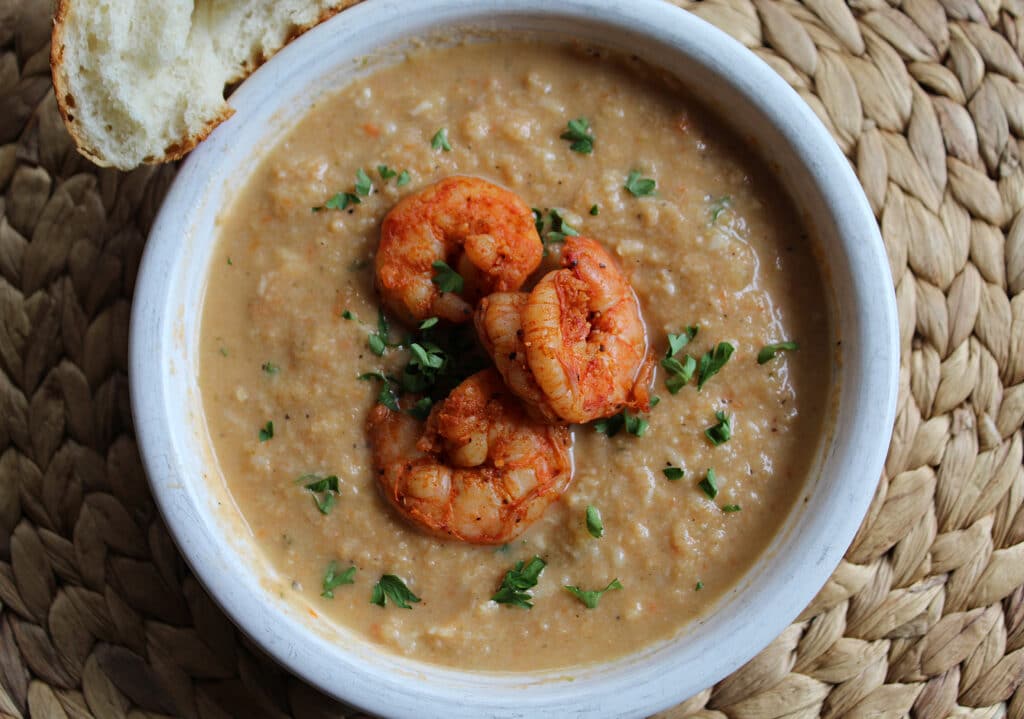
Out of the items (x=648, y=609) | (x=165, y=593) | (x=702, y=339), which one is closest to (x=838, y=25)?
(x=702, y=339)

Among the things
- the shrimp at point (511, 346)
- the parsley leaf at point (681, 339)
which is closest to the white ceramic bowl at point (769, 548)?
the parsley leaf at point (681, 339)

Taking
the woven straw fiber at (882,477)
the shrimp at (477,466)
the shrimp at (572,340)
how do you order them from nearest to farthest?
the shrimp at (572,340)
the shrimp at (477,466)
the woven straw fiber at (882,477)

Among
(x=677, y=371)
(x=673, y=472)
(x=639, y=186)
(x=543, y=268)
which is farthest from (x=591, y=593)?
(x=639, y=186)

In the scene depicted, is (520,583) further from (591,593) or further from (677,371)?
(677,371)

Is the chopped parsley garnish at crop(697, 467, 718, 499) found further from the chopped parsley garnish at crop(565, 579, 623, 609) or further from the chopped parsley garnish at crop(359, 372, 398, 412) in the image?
the chopped parsley garnish at crop(359, 372, 398, 412)

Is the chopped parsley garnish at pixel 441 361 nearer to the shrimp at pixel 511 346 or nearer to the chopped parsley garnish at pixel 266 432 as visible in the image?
the shrimp at pixel 511 346

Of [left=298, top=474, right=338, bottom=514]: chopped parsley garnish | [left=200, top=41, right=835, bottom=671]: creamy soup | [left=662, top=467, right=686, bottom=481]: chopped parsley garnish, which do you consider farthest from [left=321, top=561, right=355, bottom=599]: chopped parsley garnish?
[left=662, top=467, right=686, bottom=481]: chopped parsley garnish
